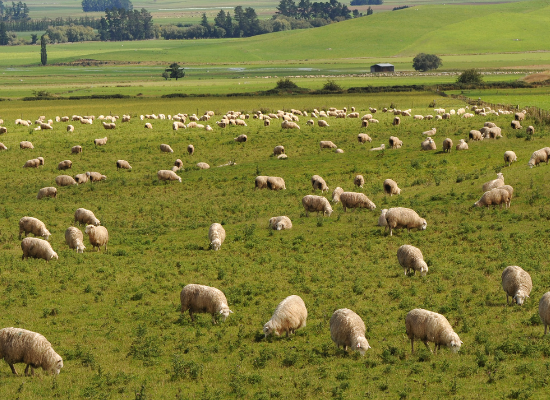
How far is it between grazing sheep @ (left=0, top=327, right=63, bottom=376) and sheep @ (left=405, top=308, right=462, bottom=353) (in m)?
8.68

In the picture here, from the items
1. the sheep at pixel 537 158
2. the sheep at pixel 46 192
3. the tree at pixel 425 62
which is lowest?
the sheep at pixel 46 192

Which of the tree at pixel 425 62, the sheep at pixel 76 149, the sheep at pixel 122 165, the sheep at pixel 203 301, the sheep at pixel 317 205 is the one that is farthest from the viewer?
the tree at pixel 425 62

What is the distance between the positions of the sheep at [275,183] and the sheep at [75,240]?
13.0 meters

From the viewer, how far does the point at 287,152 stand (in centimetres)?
4506

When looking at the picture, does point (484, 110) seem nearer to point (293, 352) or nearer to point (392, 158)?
point (392, 158)

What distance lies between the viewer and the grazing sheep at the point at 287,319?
52.5 ft

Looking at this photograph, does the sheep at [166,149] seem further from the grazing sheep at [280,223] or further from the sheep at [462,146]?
the sheep at [462,146]

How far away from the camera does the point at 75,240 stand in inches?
973

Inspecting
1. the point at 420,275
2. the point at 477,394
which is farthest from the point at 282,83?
the point at 477,394

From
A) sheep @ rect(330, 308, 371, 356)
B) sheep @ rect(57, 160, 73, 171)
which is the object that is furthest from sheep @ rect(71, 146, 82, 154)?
sheep @ rect(330, 308, 371, 356)

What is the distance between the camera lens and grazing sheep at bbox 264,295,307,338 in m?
16.0

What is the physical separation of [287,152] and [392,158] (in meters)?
8.58

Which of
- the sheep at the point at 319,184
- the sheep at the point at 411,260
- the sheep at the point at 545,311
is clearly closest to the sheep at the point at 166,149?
the sheep at the point at 319,184

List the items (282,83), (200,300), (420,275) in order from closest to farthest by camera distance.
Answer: (200,300) → (420,275) → (282,83)
